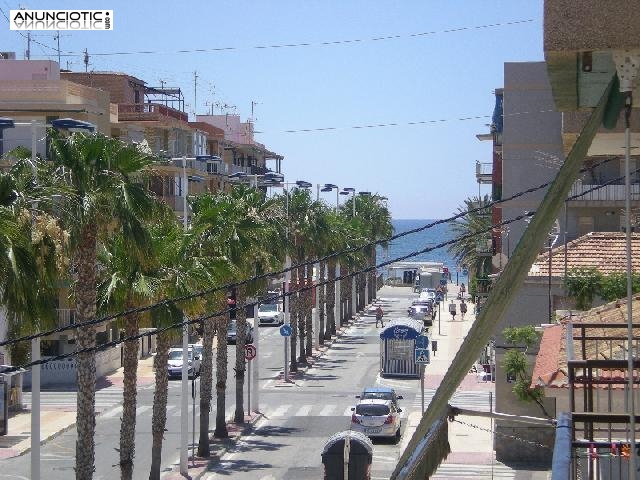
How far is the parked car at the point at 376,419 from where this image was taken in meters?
38.1

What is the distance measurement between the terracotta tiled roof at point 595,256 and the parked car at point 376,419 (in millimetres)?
7116

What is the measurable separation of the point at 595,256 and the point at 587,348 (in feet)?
59.4

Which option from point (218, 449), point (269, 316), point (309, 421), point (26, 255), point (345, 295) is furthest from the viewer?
point (345, 295)

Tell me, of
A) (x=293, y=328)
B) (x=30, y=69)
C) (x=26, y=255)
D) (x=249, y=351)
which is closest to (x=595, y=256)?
(x=249, y=351)

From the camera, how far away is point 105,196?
2322cm

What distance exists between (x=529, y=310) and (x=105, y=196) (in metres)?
16.1

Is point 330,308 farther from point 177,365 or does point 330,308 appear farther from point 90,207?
point 90,207

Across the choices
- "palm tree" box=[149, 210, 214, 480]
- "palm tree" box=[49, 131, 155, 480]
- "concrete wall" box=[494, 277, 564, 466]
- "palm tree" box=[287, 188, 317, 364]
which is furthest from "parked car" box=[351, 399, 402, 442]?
"palm tree" box=[287, 188, 317, 364]

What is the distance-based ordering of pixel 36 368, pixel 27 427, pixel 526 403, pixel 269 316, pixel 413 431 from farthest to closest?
pixel 269 316 → pixel 27 427 → pixel 413 431 → pixel 526 403 → pixel 36 368

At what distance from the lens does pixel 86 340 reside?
23312 millimetres

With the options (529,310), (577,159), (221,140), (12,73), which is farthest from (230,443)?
(221,140)

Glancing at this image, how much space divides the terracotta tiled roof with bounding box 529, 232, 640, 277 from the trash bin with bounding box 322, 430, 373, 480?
8.06 meters

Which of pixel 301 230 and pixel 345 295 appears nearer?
pixel 301 230

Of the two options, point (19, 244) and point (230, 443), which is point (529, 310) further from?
point (19, 244)
